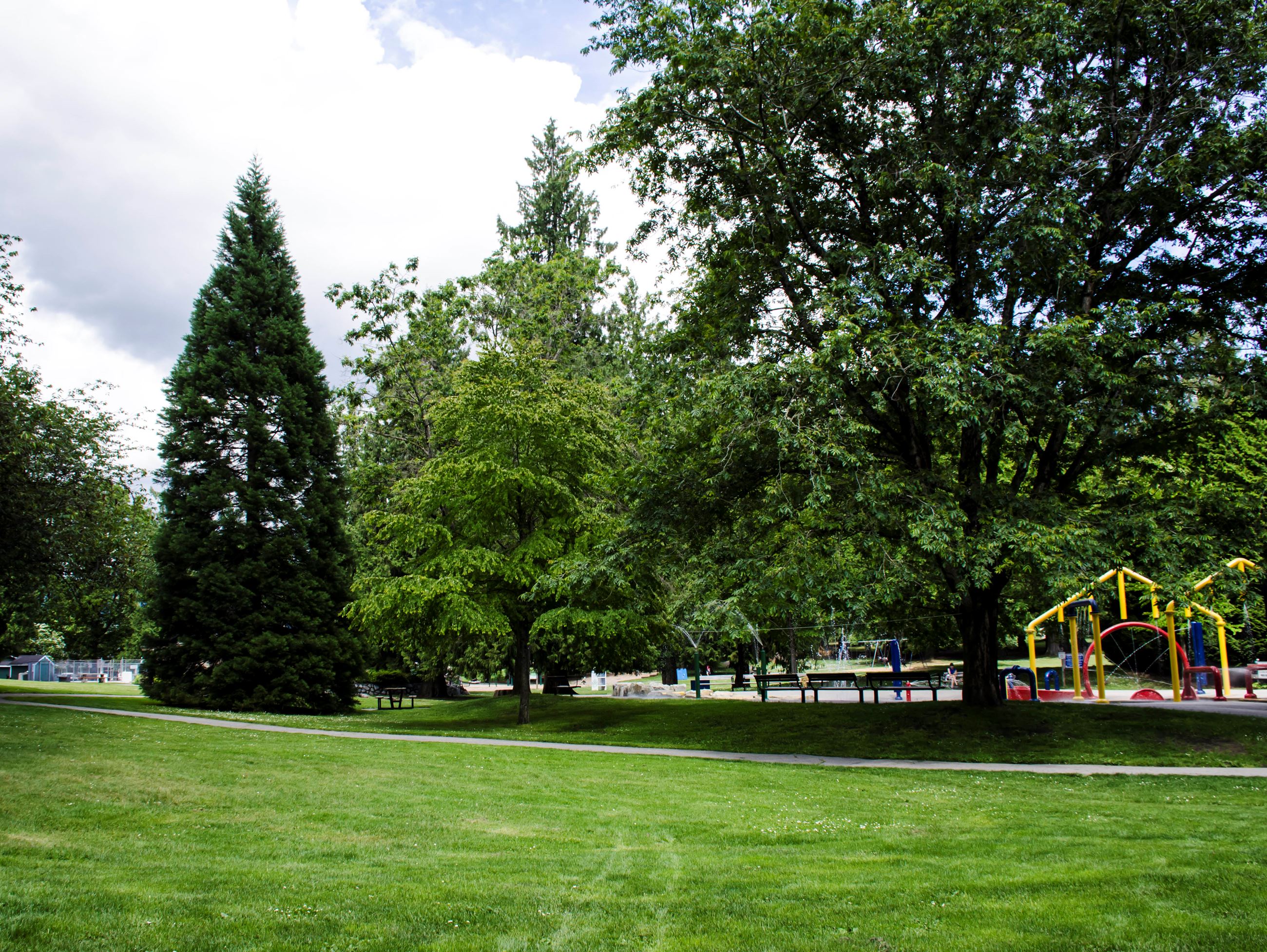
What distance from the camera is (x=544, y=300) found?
3041 centimetres

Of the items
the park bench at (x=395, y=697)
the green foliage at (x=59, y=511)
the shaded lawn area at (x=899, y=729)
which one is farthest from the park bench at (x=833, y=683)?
the green foliage at (x=59, y=511)

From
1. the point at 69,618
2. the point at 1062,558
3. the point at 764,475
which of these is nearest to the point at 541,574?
the point at 764,475

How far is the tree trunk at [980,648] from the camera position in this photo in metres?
18.1

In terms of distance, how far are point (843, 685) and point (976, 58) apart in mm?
17774

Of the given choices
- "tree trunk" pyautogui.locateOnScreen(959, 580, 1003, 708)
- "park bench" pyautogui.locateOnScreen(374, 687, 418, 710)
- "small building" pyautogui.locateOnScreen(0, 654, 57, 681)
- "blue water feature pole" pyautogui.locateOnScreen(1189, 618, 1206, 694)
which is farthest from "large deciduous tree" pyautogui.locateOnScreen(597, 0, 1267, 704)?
"small building" pyautogui.locateOnScreen(0, 654, 57, 681)

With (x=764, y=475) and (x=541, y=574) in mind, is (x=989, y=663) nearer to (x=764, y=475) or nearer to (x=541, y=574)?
(x=764, y=475)

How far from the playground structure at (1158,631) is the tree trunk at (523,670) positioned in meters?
12.7

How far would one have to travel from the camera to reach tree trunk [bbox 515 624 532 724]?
22797 millimetres

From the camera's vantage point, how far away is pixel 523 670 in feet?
76.6

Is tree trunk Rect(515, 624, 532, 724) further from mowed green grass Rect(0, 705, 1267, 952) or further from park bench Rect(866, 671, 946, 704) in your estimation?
mowed green grass Rect(0, 705, 1267, 952)

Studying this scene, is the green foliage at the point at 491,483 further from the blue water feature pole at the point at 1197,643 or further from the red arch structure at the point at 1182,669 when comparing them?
the blue water feature pole at the point at 1197,643

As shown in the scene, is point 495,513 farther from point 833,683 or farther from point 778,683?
point 833,683

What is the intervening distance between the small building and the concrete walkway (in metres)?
55.5

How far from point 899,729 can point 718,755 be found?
418 centimetres
